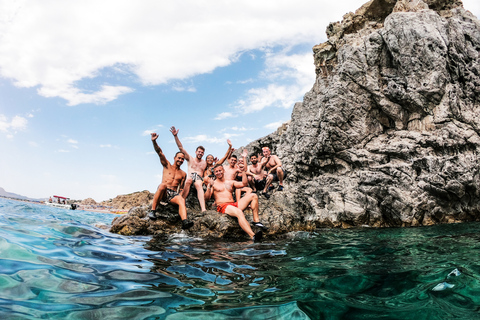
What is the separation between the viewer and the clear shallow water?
2.28 metres

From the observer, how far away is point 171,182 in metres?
8.23

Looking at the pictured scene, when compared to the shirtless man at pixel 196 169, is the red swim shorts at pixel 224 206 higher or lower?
lower

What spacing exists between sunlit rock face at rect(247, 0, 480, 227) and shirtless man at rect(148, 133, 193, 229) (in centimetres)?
330

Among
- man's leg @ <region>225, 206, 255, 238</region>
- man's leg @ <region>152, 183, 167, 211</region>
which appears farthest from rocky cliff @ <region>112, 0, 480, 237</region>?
man's leg @ <region>152, 183, 167, 211</region>

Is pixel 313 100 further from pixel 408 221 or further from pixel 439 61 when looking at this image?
pixel 408 221

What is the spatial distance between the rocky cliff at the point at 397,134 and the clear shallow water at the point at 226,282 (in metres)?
4.60

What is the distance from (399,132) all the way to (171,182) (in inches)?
464

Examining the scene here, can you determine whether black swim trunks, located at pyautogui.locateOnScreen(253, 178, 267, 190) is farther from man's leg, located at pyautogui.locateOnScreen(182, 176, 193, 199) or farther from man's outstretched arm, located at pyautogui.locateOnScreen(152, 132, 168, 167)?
man's outstretched arm, located at pyautogui.locateOnScreen(152, 132, 168, 167)

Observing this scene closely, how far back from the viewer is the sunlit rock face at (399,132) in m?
11.8

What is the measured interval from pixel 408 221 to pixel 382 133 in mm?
4995

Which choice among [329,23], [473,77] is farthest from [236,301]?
[329,23]

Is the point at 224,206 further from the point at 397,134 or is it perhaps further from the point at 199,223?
the point at 397,134

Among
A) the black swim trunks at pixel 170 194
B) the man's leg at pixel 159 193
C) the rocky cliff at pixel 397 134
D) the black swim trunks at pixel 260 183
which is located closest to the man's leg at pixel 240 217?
the rocky cliff at pixel 397 134

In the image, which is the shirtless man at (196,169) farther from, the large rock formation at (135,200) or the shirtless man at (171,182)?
the large rock formation at (135,200)
